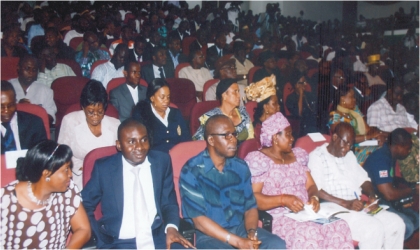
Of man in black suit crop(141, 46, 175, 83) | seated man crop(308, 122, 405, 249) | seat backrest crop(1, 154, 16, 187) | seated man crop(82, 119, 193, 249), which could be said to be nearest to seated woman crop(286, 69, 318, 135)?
seated man crop(308, 122, 405, 249)

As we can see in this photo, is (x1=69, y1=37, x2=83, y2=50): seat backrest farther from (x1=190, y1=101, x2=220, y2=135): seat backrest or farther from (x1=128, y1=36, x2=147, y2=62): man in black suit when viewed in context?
(x1=190, y1=101, x2=220, y2=135): seat backrest

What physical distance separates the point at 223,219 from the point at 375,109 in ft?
10.5

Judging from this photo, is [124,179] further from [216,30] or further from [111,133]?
[216,30]

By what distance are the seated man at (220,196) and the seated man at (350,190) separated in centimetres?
72

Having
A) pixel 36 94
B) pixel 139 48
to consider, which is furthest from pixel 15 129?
pixel 139 48

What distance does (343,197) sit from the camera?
3070mm

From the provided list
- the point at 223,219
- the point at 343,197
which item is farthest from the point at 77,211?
the point at 343,197

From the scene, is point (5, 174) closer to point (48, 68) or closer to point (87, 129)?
point (87, 129)

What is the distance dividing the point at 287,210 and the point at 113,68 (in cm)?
318

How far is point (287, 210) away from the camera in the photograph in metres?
2.76

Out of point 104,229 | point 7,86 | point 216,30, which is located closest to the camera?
point 104,229

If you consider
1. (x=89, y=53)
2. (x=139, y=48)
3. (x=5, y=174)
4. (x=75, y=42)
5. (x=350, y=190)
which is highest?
(x=75, y=42)

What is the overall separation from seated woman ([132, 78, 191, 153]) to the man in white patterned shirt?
2564 mm

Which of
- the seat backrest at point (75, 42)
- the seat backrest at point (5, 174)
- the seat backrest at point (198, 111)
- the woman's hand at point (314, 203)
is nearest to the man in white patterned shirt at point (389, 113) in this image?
the seat backrest at point (198, 111)
